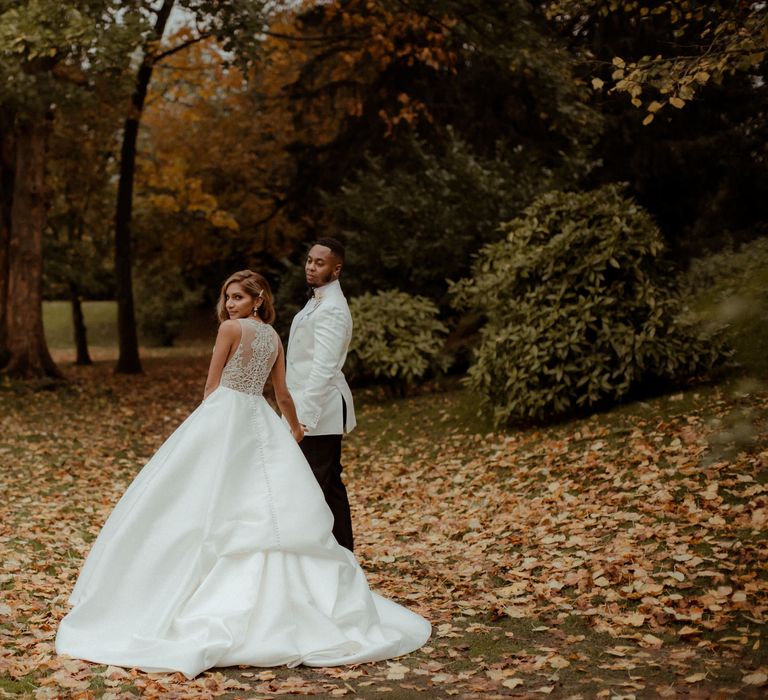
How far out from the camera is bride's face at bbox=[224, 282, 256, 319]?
522 cm

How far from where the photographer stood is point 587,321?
10328 mm

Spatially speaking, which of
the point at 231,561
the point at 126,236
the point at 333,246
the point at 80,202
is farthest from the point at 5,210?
the point at 231,561

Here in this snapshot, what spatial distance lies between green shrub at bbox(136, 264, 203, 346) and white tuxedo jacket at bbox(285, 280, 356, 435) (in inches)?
1201

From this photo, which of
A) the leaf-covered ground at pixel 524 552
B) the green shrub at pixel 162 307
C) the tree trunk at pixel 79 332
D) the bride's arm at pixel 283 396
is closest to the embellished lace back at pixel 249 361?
the bride's arm at pixel 283 396

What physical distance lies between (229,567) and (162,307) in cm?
3403

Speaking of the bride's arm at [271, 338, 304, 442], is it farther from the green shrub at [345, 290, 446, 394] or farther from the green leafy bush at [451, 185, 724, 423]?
the green shrub at [345, 290, 446, 394]

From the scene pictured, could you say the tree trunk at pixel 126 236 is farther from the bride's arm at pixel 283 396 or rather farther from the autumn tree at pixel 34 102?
the bride's arm at pixel 283 396

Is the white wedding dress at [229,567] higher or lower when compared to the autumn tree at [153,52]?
lower

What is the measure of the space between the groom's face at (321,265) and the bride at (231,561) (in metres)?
0.53

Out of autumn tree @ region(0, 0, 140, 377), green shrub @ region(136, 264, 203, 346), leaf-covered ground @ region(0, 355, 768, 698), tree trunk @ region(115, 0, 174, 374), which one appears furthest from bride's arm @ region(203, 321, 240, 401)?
green shrub @ region(136, 264, 203, 346)

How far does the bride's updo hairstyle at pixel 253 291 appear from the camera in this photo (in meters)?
5.24

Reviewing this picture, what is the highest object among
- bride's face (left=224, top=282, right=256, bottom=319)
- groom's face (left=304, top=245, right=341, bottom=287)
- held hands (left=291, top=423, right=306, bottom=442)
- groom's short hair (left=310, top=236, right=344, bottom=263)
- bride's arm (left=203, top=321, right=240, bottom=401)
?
groom's short hair (left=310, top=236, right=344, bottom=263)

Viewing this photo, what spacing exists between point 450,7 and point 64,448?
351 inches

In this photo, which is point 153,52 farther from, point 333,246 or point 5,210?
point 333,246
